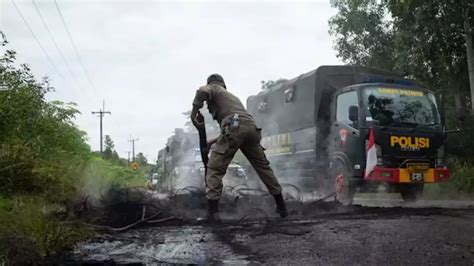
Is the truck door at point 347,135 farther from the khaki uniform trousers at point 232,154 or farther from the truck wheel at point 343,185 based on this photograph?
the khaki uniform trousers at point 232,154

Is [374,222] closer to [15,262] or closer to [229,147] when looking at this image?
[229,147]

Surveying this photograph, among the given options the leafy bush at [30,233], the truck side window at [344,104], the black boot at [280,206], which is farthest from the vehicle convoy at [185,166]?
the leafy bush at [30,233]

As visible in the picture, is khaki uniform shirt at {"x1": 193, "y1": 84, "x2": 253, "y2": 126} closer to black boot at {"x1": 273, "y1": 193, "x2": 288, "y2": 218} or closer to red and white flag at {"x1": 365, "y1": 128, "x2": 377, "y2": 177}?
black boot at {"x1": 273, "y1": 193, "x2": 288, "y2": 218}

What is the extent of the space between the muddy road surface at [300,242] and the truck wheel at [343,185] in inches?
119

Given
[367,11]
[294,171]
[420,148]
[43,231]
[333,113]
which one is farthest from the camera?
[367,11]

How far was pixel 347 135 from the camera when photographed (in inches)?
374

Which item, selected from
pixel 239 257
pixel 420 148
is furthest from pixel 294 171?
pixel 239 257

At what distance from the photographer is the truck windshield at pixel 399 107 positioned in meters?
9.25

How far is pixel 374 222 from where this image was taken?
559cm

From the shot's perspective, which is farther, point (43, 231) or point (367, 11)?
point (367, 11)

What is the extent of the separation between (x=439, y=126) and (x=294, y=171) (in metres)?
3.43

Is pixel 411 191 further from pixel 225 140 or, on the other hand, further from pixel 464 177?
pixel 225 140

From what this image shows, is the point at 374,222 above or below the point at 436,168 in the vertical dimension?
below

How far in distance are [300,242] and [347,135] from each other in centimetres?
539
